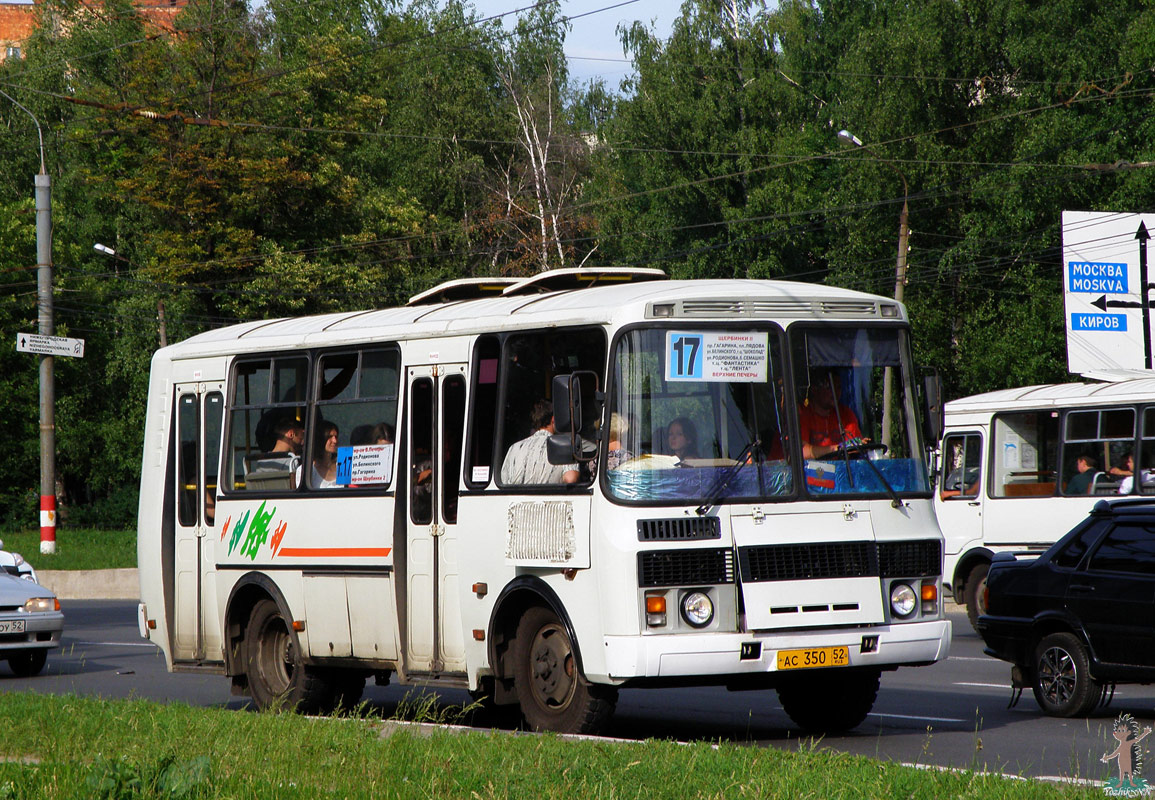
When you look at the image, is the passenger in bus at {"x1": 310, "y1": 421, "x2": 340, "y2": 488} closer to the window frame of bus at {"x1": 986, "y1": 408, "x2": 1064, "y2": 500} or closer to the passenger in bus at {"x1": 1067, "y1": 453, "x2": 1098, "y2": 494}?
the passenger in bus at {"x1": 1067, "y1": 453, "x2": 1098, "y2": 494}

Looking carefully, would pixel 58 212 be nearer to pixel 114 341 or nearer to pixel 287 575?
pixel 114 341

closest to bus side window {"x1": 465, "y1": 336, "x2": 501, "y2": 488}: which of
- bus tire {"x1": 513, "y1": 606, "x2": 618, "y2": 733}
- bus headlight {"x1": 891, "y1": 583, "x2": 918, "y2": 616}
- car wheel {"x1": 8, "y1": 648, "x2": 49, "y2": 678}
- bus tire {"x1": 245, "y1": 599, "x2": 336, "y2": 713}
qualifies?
bus tire {"x1": 513, "y1": 606, "x2": 618, "y2": 733}

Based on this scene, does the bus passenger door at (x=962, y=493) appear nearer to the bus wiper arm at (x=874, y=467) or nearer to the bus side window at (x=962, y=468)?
the bus side window at (x=962, y=468)

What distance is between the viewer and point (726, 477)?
9.66m

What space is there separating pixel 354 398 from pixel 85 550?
83.9 feet

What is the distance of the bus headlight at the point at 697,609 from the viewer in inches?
372

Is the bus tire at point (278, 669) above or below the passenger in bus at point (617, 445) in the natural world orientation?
below

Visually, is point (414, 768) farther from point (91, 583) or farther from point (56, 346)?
point (91, 583)

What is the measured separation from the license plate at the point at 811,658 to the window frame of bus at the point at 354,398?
325 cm

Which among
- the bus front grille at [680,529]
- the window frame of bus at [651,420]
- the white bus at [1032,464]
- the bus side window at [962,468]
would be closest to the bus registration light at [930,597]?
the window frame of bus at [651,420]

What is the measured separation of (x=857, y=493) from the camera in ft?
32.8

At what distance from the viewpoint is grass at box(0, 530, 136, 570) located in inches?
1315

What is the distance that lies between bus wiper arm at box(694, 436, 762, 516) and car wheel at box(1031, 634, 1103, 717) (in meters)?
3.75

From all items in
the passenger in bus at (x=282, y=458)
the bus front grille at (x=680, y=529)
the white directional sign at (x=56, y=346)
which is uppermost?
the white directional sign at (x=56, y=346)
